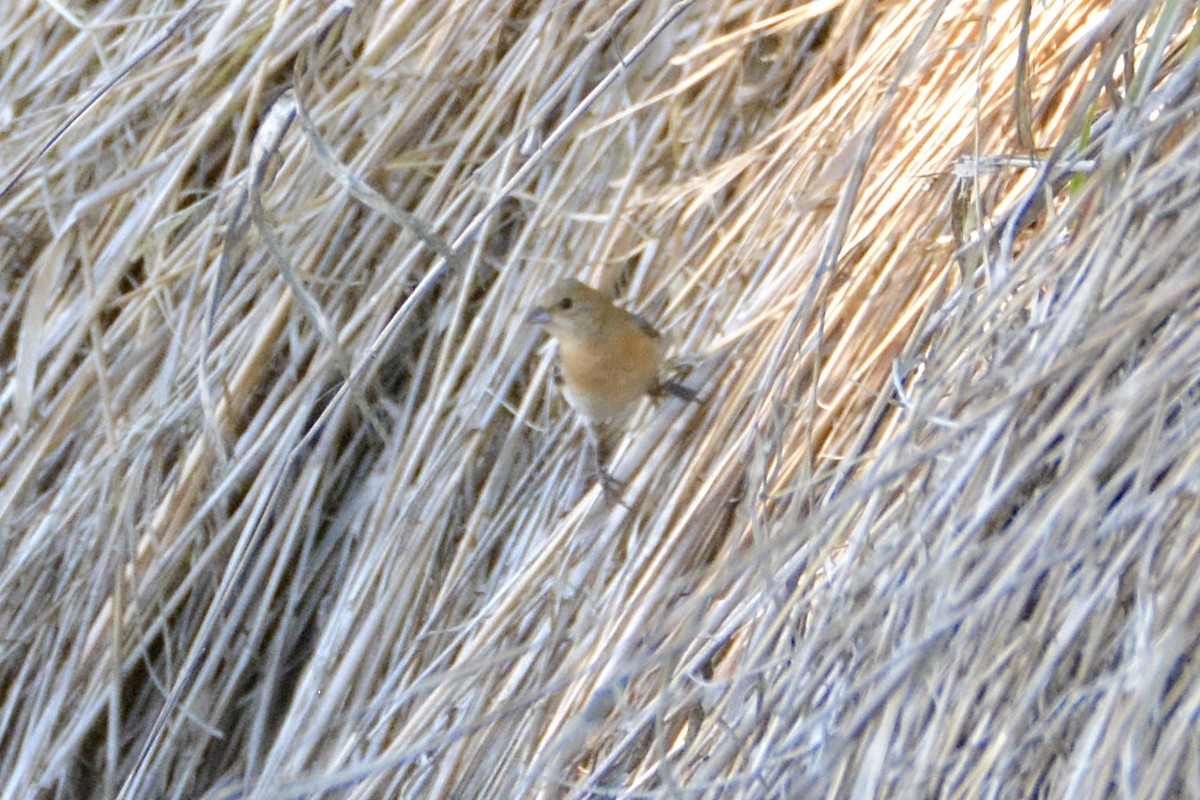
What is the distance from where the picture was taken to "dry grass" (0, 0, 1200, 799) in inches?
56.1

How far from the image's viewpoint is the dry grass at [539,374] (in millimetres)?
1424

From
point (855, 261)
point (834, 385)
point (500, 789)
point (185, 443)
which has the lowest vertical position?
point (500, 789)

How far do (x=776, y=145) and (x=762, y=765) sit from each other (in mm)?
1234

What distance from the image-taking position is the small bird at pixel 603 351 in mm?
2166

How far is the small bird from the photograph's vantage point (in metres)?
2.17

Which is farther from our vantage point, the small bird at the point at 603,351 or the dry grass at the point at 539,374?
the small bird at the point at 603,351

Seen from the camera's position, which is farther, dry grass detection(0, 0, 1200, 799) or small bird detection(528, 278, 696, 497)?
small bird detection(528, 278, 696, 497)

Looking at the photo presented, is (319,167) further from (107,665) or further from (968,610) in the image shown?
(968,610)

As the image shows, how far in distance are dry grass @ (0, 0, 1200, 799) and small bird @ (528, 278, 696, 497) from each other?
3.2 inches

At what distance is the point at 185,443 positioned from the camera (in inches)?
94.7

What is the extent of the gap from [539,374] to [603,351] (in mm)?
279

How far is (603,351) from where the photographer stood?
2.13 m

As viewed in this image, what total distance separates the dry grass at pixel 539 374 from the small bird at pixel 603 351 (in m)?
0.08

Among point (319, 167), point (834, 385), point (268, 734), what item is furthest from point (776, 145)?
point (268, 734)
